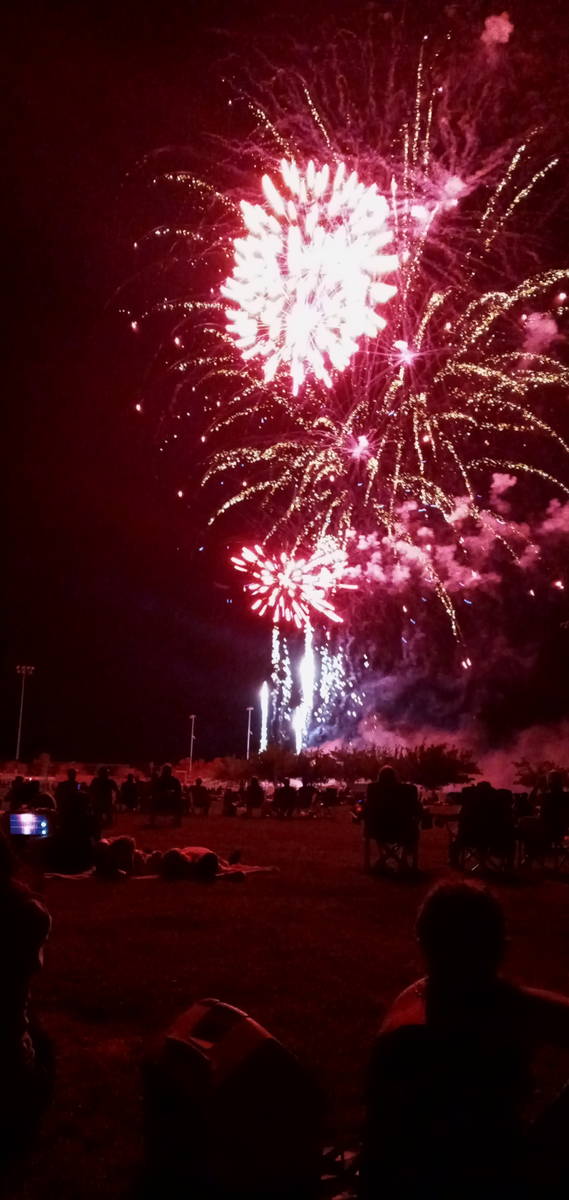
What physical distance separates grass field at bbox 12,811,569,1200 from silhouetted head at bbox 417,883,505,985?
1.87 m

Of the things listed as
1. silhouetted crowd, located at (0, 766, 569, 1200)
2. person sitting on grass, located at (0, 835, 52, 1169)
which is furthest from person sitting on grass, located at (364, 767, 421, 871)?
silhouetted crowd, located at (0, 766, 569, 1200)

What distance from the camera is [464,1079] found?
2.72m

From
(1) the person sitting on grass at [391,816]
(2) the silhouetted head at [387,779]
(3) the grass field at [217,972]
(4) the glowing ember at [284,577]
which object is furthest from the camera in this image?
(4) the glowing ember at [284,577]

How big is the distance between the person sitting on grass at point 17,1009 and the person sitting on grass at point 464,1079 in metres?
1.69

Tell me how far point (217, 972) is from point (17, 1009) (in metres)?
3.48

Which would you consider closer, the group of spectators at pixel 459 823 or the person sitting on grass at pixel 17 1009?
the person sitting on grass at pixel 17 1009

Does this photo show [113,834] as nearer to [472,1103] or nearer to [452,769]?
[472,1103]

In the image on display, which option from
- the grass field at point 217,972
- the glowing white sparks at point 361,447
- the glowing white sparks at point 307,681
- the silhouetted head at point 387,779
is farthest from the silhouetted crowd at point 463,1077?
the glowing white sparks at point 307,681

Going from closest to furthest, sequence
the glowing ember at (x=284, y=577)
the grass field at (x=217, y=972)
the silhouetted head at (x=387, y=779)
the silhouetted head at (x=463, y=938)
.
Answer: the silhouetted head at (x=463, y=938) < the grass field at (x=217, y=972) < the silhouetted head at (x=387, y=779) < the glowing ember at (x=284, y=577)

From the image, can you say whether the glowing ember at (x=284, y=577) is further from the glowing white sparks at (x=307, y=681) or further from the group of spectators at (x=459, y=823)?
the group of spectators at (x=459, y=823)

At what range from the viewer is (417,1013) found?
295 cm

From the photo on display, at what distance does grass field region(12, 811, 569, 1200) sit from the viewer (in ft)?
14.6

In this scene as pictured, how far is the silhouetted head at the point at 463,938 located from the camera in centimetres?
284

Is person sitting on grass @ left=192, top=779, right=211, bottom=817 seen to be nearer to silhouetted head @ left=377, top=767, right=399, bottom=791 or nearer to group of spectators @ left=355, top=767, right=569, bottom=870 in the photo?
group of spectators @ left=355, top=767, right=569, bottom=870
